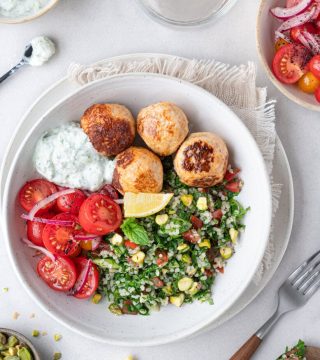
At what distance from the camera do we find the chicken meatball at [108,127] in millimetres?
3072

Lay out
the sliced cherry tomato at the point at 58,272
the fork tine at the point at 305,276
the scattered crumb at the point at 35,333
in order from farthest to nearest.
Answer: the scattered crumb at the point at 35,333 < the fork tine at the point at 305,276 < the sliced cherry tomato at the point at 58,272

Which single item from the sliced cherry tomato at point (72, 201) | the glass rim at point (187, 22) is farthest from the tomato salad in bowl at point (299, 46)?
the sliced cherry tomato at point (72, 201)

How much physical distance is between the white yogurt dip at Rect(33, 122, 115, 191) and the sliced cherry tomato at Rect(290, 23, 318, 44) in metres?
1.24

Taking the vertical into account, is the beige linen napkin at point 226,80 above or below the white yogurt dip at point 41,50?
below

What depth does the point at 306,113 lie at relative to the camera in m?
3.44

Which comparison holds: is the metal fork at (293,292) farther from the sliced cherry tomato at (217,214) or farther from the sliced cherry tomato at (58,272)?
the sliced cherry tomato at (58,272)

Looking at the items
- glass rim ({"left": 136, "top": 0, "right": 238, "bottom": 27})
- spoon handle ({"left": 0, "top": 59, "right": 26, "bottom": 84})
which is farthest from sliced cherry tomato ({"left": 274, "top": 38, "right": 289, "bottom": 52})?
spoon handle ({"left": 0, "top": 59, "right": 26, "bottom": 84})

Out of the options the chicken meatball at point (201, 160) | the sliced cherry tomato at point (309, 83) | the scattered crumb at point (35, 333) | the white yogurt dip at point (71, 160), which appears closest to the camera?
the chicken meatball at point (201, 160)

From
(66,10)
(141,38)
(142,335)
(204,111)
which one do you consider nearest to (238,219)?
(204,111)

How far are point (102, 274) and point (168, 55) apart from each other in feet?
4.17

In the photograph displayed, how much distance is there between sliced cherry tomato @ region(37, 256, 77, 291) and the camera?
10.6 ft

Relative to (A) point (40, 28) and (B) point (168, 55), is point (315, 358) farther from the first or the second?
(A) point (40, 28)

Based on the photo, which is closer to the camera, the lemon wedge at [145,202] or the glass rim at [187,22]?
the lemon wedge at [145,202]

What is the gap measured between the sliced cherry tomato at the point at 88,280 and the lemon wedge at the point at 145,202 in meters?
0.45
